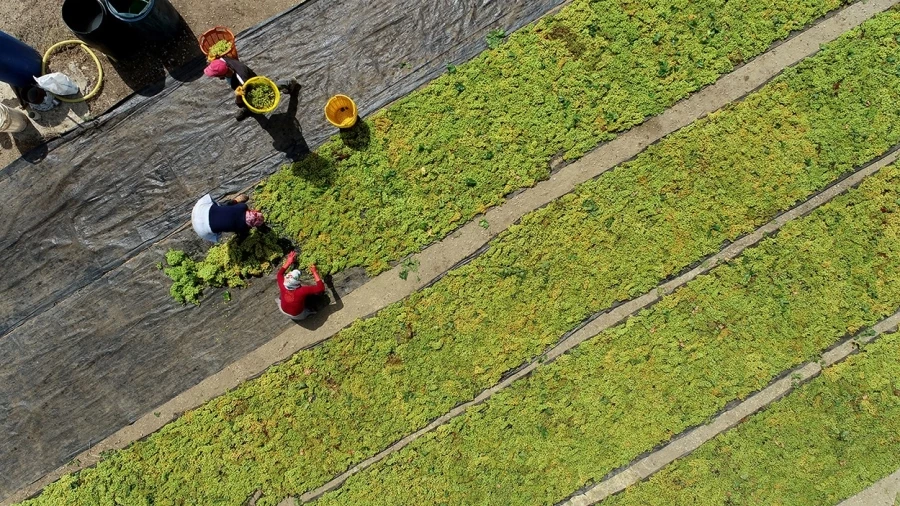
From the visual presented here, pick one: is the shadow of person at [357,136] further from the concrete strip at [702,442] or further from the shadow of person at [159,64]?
the concrete strip at [702,442]

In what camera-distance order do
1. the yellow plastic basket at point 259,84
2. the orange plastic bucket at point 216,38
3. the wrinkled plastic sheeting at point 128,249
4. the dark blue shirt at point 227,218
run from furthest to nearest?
the wrinkled plastic sheeting at point 128,249, the orange plastic bucket at point 216,38, the yellow plastic basket at point 259,84, the dark blue shirt at point 227,218

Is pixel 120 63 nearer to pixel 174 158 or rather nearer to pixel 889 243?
pixel 174 158

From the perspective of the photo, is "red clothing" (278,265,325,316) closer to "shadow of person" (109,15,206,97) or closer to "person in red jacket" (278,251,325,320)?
"person in red jacket" (278,251,325,320)

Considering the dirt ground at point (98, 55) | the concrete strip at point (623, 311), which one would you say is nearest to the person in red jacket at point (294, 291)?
the concrete strip at point (623, 311)

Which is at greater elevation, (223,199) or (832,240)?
(223,199)

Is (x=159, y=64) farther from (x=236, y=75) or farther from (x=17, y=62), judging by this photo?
(x=17, y=62)

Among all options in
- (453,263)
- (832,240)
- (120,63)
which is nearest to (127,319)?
(120,63)
